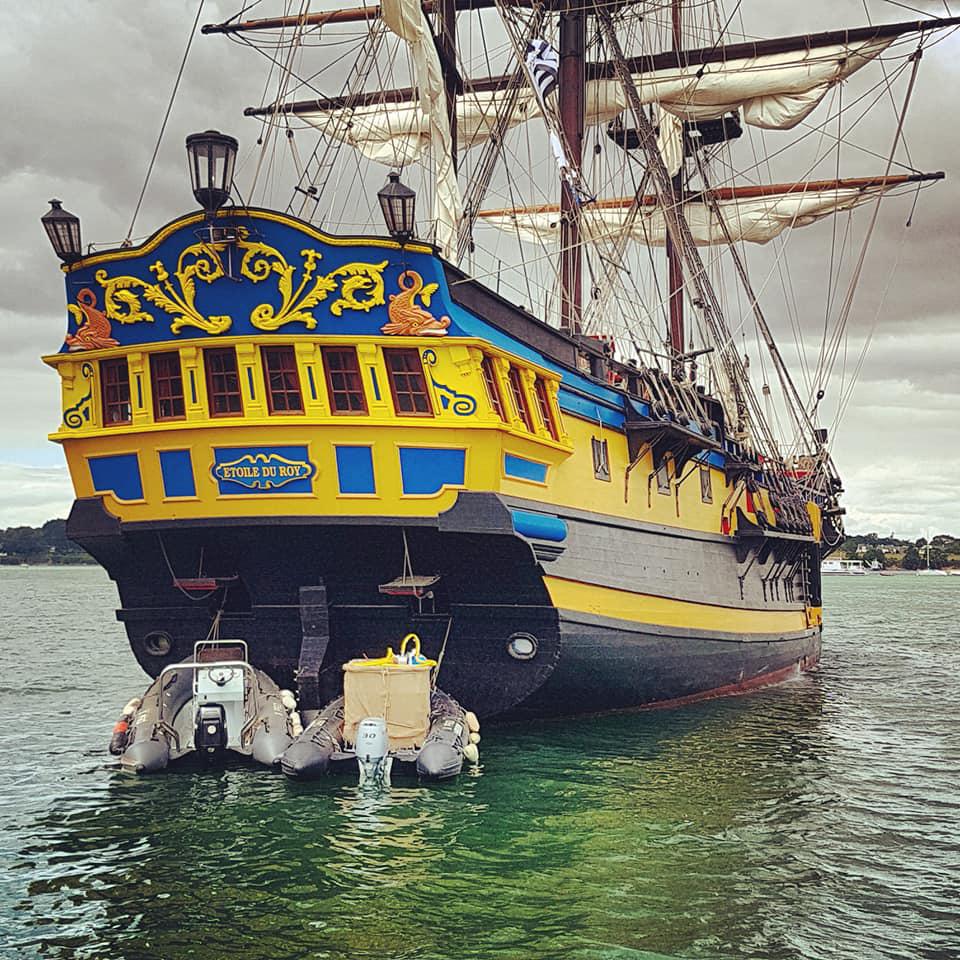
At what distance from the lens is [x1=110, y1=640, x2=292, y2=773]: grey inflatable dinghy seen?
13750 millimetres

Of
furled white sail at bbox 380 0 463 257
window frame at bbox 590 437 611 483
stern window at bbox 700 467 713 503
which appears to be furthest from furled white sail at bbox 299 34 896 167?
window frame at bbox 590 437 611 483

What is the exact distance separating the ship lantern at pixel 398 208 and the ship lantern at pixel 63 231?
3809 millimetres

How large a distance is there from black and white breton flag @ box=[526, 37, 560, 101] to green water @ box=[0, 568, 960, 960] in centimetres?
1072

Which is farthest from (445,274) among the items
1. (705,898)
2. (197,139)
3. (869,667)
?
(869,667)

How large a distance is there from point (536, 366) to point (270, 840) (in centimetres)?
697

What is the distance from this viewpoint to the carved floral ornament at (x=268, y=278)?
551 inches

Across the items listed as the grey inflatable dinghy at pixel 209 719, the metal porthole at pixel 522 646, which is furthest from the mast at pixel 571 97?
the grey inflatable dinghy at pixel 209 719

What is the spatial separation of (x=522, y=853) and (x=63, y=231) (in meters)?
9.15

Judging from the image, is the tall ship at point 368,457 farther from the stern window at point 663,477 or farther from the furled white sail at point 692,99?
the furled white sail at point 692,99

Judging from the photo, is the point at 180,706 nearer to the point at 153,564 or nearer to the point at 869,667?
the point at 153,564

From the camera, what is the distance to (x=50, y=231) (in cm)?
1438

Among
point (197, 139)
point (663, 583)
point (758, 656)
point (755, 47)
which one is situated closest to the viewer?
point (197, 139)

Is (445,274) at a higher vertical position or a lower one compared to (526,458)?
higher

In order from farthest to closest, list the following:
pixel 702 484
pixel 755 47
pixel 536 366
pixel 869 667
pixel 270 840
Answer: pixel 869 667 < pixel 755 47 < pixel 702 484 < pixel 536 366 < pixel 270 840
